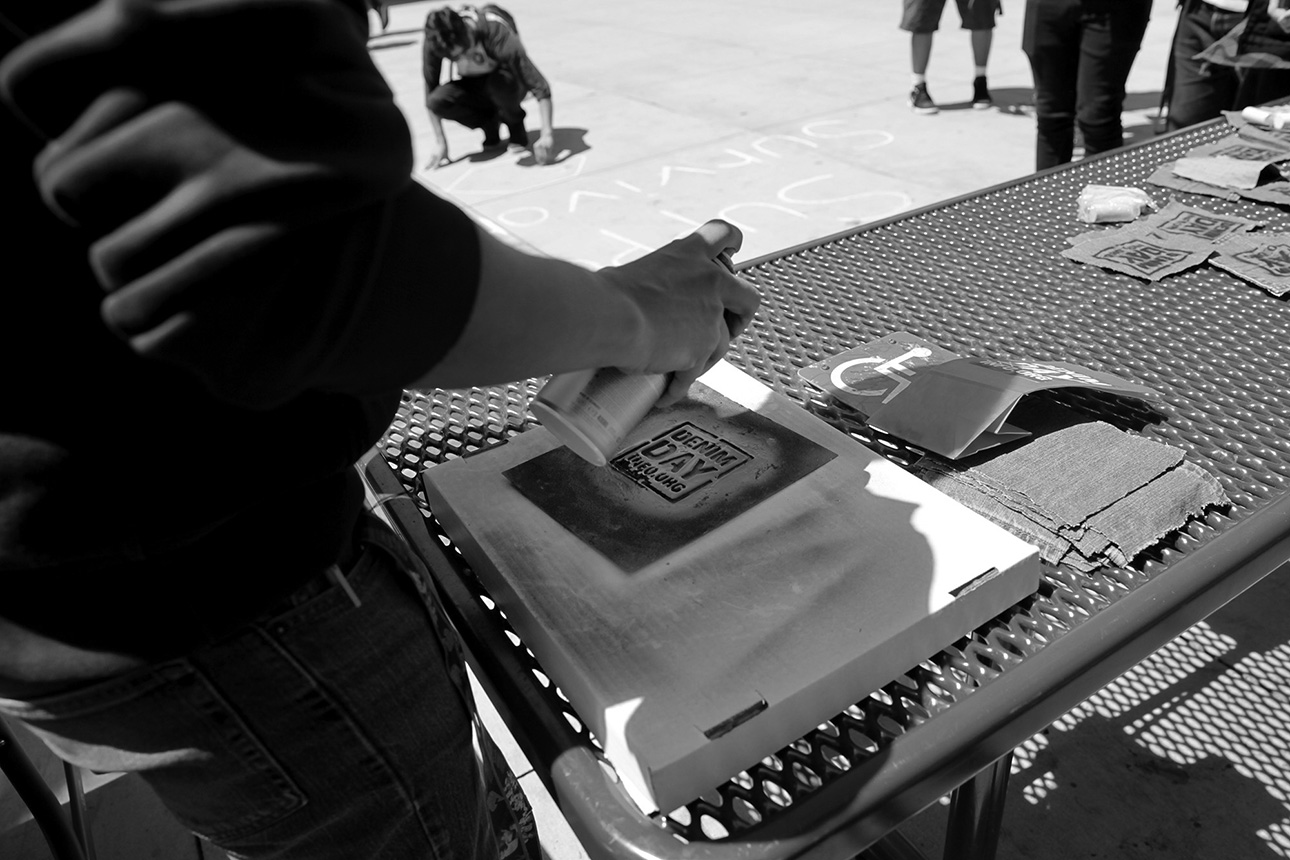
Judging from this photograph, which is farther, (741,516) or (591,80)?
(591,80)

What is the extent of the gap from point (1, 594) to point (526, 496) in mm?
433

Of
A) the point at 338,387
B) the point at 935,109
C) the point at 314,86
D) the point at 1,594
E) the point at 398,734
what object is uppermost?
the point at 314,86

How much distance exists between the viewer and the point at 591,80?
7184 millimetres

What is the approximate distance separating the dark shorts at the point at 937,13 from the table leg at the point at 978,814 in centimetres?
495

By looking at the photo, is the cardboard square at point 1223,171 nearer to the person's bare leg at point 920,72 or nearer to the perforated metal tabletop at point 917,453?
the perforated metal tabletop at point 917,453

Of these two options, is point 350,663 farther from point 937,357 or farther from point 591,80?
point 591,80

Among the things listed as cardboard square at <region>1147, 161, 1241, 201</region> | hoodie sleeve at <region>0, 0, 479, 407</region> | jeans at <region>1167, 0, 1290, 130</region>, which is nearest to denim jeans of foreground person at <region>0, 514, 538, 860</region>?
hoodie sleeve at <region>0, 0, 479, 407</region>

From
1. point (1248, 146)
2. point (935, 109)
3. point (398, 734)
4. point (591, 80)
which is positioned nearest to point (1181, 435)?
point (398, 734)

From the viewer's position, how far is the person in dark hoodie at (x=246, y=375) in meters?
0.48

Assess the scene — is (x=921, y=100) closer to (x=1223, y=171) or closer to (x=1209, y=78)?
(x=1209, y=78)

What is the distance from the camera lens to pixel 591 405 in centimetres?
79

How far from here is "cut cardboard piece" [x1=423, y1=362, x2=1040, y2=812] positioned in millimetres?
681

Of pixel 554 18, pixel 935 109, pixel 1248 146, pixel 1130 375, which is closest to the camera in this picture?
pixel 1130 375

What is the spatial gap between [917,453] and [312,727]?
2.14 feet
